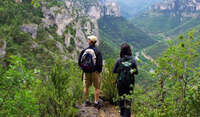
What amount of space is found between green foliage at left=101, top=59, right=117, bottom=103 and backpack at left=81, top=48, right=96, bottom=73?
750 mm

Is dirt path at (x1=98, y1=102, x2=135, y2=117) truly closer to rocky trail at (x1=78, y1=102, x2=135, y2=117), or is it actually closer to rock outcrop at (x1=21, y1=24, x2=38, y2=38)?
rocky trail at (x1=78, y1=102, x2=135, y2=117)

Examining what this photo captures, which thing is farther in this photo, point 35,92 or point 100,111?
point 100,111

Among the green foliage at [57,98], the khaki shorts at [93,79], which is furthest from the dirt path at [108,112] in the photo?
the green foliage at [57,98]

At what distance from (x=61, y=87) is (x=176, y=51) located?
2326mm

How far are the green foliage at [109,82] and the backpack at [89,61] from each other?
2.46ft

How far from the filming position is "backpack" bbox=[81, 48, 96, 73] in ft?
13.4

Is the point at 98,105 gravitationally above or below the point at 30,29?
below

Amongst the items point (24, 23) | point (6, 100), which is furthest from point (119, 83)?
point (24, 23)

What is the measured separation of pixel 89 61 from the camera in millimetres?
4102

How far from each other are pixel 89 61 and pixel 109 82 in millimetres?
969

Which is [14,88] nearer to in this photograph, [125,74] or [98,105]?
[125,74]

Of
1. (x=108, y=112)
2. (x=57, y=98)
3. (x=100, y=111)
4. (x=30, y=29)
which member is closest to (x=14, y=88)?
(x=57, y=98)

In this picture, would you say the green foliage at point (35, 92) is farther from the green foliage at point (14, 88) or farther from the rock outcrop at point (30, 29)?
the rock outcrop at point (30, 29)

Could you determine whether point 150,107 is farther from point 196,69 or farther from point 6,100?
point 6,100
